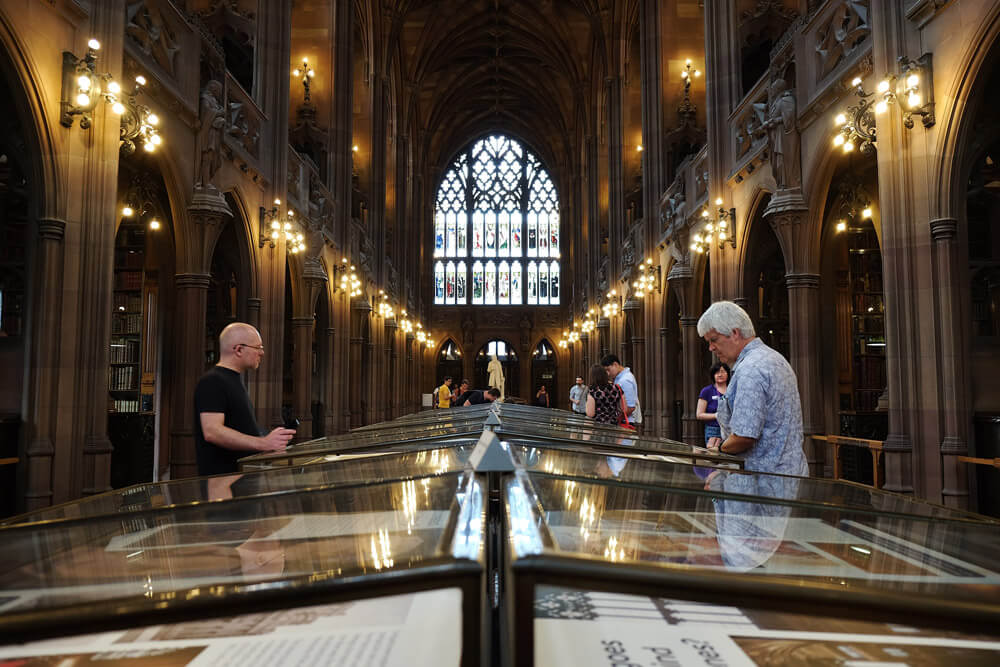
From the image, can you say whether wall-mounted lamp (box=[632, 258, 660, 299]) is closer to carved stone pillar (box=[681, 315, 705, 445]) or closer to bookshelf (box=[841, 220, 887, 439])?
carved stone pillar (box=[681, 315, 705, 445])

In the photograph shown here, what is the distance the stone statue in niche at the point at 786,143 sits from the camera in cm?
871

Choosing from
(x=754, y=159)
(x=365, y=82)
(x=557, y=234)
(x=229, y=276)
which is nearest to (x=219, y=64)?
(x=229, y=276)

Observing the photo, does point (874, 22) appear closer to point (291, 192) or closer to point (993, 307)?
point (993, 307)

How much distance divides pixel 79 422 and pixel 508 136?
34221 mm

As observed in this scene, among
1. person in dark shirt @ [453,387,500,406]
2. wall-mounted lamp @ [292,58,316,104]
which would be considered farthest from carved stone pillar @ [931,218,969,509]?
wall-mounted lamp @ [292,58,316,104]

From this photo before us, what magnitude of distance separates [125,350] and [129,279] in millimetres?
1149

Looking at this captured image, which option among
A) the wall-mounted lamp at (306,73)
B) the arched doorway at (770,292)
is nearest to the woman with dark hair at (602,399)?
the arched doorway at (770,292)

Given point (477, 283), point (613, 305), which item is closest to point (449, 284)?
point (477, 283)

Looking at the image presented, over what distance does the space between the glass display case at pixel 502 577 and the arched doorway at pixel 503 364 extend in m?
34.1

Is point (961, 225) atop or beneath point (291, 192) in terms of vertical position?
beneath

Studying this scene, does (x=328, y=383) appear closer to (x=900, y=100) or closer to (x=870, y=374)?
(x=870, y=374)

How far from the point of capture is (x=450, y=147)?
3722 cm

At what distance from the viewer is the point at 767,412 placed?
3.16m

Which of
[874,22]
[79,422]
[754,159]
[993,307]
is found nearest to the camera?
[79,422]
